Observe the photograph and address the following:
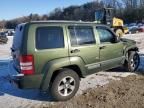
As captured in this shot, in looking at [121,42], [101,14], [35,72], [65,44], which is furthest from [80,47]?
[101,14]

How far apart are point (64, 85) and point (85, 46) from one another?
1.23 m


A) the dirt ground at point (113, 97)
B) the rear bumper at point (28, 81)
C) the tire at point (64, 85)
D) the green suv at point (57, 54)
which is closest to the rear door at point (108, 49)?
the green suv at point (57, 54)

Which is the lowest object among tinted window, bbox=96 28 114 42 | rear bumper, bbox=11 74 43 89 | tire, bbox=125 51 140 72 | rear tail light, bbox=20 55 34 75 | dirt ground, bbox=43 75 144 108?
dirt ground, bbox=43 75 144 108

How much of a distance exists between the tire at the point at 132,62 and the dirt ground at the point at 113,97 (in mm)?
1429

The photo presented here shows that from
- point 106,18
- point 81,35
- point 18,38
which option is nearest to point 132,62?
point 81,35

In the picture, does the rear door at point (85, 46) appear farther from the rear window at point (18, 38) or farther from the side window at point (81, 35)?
the rear window at point (18, 38)

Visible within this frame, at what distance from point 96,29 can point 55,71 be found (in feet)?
6.39

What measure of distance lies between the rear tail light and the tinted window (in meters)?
2.50

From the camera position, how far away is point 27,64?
602 centimetres

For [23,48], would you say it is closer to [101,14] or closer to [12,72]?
[12,72]

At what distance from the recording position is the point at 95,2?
104 m

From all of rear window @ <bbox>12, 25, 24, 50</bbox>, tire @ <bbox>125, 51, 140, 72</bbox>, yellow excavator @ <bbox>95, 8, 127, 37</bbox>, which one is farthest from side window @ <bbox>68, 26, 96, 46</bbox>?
yellow excavator @ <bbox>95, 8, 127, 37</bbox>

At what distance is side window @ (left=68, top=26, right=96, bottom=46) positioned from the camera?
6.85m

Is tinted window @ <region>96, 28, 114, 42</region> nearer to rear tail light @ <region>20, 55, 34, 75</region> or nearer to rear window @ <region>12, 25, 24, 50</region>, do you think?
rear window @ <region>12, 25, 24, 50</region>
